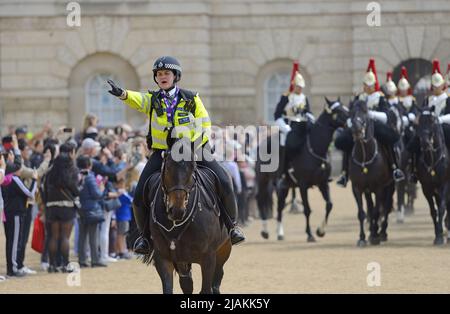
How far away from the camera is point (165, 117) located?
477 inches

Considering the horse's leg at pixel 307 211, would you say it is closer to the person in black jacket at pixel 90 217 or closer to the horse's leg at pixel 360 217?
the horse's leg at pixel 360 217

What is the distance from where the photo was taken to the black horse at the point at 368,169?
20125 mm

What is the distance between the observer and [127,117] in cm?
3753

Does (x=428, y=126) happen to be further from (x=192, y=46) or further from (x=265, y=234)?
(x=192, y=46)

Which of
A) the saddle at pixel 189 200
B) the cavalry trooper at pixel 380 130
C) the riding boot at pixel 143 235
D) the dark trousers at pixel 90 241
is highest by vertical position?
the cavalry trooper at pixel 380 130

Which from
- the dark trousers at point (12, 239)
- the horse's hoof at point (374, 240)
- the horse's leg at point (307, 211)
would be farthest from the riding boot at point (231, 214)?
the horse's leg at point (307, 211)

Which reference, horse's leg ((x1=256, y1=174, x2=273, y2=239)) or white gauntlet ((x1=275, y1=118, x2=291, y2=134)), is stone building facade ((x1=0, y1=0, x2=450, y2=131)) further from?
white gauntlet ((x1=275, y1=118, x2=291, y2=134))

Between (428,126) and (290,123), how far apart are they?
3116 millimetres

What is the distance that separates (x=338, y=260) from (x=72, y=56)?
2060cm

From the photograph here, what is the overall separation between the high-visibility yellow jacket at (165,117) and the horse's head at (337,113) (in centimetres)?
930

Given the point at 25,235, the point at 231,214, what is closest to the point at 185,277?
the point at 231,214

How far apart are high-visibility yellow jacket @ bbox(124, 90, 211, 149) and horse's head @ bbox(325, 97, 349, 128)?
30.5ft

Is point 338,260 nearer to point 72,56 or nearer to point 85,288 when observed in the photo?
point 85,288
